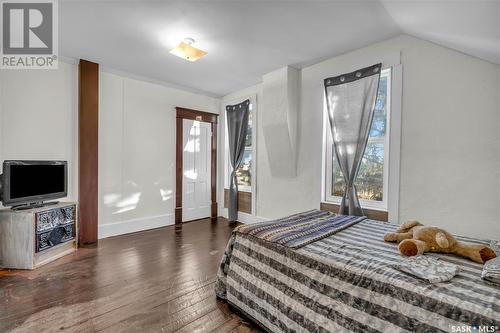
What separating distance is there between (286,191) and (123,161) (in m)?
2.69

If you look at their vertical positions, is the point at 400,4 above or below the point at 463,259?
above

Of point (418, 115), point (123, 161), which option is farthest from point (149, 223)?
point (418, 115)

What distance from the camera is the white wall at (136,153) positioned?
3629 mm

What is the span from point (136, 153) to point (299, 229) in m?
3.19

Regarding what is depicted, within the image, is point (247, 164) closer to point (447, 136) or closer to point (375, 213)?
point (375, 213)

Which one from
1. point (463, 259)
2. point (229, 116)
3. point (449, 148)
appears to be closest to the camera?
point (463, 259)

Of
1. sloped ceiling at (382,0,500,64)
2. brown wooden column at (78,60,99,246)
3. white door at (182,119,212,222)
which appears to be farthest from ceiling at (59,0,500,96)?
white door at (182,119,212,222)

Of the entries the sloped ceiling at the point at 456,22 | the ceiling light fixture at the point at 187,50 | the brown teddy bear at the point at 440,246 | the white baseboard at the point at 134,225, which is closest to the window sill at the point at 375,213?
the brown teddy bear at the point at 440,246

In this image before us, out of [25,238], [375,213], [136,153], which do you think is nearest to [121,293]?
[25,238]

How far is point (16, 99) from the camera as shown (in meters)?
2.90

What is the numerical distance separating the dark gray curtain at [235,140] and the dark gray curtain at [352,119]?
5.93ft

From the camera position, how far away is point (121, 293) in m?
2.07

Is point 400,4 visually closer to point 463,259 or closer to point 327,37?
point 327,37

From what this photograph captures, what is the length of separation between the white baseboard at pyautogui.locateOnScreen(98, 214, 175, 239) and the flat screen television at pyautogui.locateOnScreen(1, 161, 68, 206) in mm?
851
